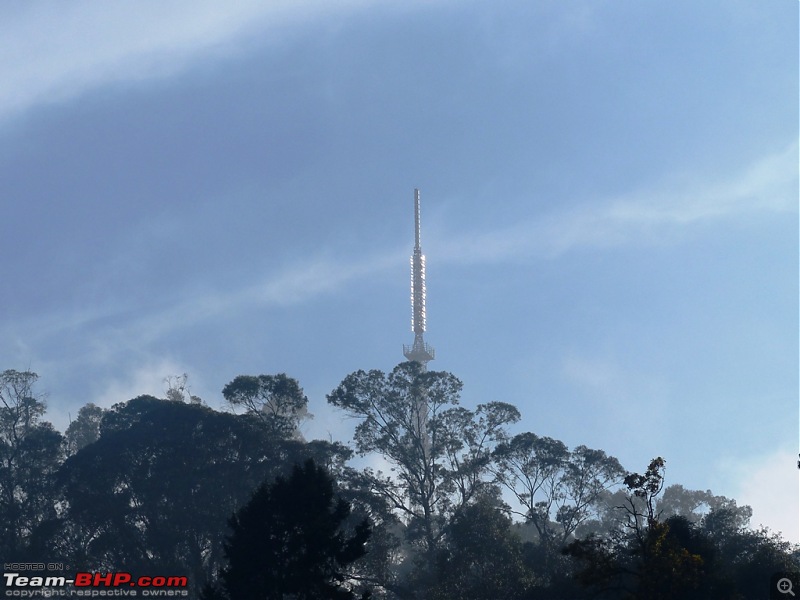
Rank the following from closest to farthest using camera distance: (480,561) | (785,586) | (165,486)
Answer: (785,586)
(480,561)
(165,486)

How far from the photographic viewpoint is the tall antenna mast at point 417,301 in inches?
4237

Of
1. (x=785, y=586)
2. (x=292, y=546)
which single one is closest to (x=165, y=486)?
(x=292, y=546)

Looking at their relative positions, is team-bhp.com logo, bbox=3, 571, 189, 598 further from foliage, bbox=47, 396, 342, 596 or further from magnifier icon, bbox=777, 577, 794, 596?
magnifier icon, bbox=777, 577, 794, 596

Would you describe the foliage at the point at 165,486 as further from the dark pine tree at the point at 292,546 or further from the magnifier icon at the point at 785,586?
the magnifier icon at the point at 785,586

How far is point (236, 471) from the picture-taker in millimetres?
68750

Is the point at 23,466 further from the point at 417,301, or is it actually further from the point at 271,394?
the point at 417,301

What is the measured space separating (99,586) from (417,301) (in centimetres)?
5463

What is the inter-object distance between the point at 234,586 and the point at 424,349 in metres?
69.2

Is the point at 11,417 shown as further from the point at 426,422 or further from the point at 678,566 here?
the point at 678,566

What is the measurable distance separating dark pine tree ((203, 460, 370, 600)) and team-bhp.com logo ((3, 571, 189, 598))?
22.2 m

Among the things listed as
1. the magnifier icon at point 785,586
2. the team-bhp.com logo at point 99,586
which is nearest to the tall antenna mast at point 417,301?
the team-bhp.com logo at point 99,586

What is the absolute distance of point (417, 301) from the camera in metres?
110

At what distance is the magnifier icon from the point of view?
34244mm

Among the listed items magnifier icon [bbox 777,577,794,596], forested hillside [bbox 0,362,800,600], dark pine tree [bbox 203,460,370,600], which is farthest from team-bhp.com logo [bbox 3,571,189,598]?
magnifier icon [bbox 777,577,794,596]
